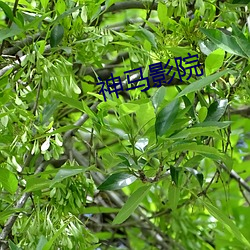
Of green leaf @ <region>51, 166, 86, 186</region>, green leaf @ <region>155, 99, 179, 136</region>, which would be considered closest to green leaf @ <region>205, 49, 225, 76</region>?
green leaf @ <region>155, 99, 179, 136</region>

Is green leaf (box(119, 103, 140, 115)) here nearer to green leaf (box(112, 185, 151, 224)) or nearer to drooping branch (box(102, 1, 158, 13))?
green leaf (box(112, 185, 151, 224))

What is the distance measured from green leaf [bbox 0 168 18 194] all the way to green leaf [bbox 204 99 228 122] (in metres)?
0.26

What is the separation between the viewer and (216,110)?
880mm

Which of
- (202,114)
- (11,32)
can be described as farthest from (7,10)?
(202,114)

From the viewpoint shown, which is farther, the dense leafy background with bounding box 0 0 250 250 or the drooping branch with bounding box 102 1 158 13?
the drooping branch with bounding box 102 1 158 13

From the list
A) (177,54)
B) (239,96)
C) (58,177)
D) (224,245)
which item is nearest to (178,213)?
(224,245)

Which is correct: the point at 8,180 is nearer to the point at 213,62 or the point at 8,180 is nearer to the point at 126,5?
the point at 213,62

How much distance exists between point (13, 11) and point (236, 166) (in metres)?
0.75

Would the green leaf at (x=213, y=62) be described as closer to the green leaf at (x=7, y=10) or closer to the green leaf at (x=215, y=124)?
the green leaf at (x=215, y=124)

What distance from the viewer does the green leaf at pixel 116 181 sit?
814 millimetres

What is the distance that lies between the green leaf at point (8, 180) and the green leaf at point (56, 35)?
0.18 metres

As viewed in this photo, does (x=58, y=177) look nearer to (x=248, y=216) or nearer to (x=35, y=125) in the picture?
(x=35, y=125)

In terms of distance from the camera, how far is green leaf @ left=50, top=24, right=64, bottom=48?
870mm

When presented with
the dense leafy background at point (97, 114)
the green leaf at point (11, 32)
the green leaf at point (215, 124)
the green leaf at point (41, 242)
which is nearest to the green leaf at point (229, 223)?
the dense leafy background at point (97, 114)
